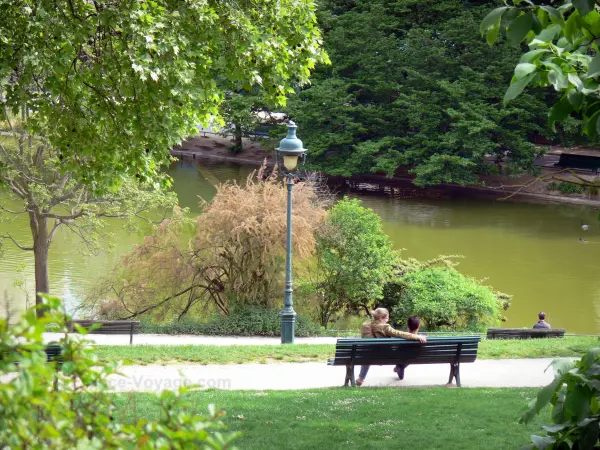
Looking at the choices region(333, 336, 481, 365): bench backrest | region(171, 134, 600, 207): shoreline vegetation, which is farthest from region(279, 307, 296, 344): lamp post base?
region(171, 134, 600, 207): shoreline vegetation

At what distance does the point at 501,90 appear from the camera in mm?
41906

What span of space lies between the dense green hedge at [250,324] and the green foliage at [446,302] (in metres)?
2.58

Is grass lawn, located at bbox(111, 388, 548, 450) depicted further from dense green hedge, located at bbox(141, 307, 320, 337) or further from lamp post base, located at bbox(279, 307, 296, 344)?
dense green hedge, located at bbox(141, 307, 320, 337)

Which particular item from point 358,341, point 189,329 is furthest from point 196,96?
point 189,329

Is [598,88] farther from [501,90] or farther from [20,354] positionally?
[501,90]

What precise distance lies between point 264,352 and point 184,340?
443 centimetres

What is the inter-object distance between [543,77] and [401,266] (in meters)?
20.5

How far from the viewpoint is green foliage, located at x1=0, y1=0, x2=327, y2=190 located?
30.8ft

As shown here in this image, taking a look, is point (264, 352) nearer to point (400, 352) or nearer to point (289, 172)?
point (400, 352)

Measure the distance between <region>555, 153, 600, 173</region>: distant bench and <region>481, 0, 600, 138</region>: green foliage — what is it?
42.8m

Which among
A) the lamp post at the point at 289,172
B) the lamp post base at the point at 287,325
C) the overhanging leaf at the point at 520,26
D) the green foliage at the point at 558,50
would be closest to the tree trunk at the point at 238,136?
the lamp post at the point at 289,172

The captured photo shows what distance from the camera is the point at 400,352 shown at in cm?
1065

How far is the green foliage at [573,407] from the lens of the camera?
2707 mm

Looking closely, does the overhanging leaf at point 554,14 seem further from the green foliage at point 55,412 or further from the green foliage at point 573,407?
the green foliage at point 55,412
